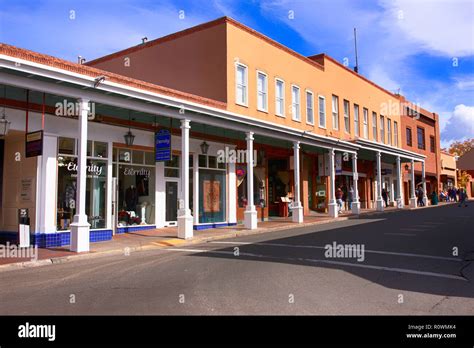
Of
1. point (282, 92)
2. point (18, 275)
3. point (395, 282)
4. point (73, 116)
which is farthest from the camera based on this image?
point (282, 92)

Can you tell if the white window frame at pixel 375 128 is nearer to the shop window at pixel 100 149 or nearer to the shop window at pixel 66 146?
the shop window at pixel 100 149

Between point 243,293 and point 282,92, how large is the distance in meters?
17.4

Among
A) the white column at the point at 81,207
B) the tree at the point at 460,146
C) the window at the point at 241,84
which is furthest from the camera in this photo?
the tree at the point at 460,146

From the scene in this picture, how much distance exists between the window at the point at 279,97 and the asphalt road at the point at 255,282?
11618 millimetres

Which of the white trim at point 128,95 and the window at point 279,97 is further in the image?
the window at point 279,97

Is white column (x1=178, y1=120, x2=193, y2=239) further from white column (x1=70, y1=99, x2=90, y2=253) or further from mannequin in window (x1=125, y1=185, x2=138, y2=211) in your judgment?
white column (x1=70, y1=99, x2=90, y2=253)

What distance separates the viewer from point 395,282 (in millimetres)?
7367

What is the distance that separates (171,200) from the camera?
17484mm

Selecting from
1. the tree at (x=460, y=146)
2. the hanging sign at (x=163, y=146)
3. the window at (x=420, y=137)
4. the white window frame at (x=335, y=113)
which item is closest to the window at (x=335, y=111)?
the white window frame at (x=335, y=113)

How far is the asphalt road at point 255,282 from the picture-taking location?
584 cm

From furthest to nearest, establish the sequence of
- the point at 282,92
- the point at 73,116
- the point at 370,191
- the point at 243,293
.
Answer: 1. the point at 370,191
2. the point at 282,92
3. the point at 73,116
4. the point at 243,293

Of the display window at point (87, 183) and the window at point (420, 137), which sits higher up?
the window at point (420, 137)
